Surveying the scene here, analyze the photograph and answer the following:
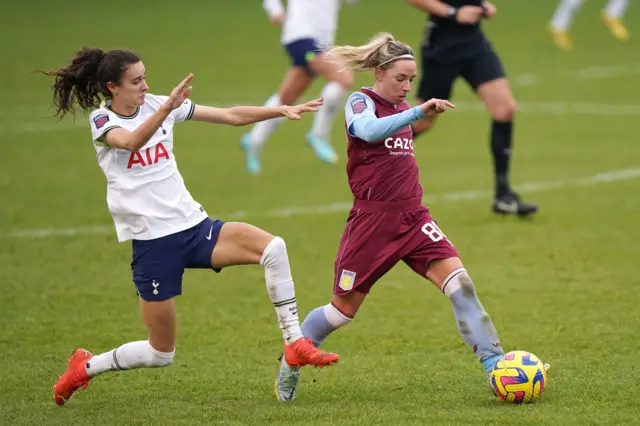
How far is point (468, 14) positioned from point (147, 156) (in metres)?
5.54

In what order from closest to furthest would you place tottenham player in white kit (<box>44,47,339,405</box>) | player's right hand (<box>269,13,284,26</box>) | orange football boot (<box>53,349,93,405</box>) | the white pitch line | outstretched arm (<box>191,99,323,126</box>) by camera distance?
tottenham player in white kit (<box>44,47,339,405</box>) → orange football boot (<box>53,349,93,405</box>) → outstretched arm (<box>191,99,323,126</box>) → the white pitch line → player's right hand (<box>269,13,284,26</box>)

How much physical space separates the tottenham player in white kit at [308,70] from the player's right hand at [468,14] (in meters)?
2.38

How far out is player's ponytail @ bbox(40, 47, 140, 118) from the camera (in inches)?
261

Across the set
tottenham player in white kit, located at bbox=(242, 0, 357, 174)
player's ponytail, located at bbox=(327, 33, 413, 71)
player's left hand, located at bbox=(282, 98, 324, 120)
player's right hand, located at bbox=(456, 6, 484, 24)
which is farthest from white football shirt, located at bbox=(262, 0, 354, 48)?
player's left hand, located at bbox=(282, 98, 324, 120)

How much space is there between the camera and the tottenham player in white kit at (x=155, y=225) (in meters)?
6.63

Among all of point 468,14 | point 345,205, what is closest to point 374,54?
point 468,14

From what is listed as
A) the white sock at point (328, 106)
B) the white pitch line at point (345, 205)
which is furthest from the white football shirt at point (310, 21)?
the white pitch line at point (345, 205)

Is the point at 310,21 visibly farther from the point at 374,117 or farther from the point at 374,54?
the point at 374,117

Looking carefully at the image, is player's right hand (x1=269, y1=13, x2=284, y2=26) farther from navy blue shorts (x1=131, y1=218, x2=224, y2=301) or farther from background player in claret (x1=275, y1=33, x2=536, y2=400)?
navy blue shorts (x1=131, y1=218, x2=224, y2=301)

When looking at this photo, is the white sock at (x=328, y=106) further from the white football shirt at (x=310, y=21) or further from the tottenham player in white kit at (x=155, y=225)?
the tottenham player in white kit at (x=155, y=225)

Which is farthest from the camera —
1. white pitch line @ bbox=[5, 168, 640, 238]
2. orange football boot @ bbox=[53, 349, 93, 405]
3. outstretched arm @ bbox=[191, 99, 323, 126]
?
white pitch line @ bbox=[5, 168, 640, 238]

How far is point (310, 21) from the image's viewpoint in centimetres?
1395

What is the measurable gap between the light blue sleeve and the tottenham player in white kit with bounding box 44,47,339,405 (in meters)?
0.23

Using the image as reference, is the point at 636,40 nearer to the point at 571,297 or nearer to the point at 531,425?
the point at 571,297
